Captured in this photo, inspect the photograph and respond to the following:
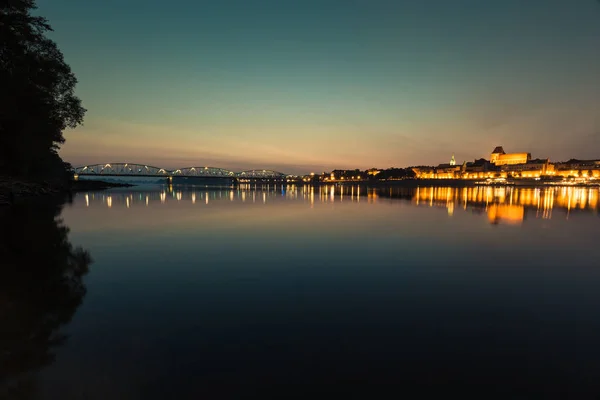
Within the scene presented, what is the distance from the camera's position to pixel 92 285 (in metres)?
8.73

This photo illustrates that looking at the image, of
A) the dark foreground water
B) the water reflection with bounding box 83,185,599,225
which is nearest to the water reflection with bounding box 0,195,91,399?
the dark foreground water

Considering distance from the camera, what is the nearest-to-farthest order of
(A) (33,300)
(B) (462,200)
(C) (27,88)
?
(A) (33,300) < (C) (27,88) < (B) (462,200)

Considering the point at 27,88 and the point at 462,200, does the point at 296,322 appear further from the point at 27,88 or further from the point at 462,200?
the point at 462,200

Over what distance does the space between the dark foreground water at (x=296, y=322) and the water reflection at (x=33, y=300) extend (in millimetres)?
33

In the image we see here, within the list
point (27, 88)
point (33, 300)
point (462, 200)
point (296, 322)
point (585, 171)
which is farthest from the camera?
point (585, 171)

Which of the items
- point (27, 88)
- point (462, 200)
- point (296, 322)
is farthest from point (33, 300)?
point (462, 200)

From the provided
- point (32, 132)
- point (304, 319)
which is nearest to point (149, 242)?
point (304, 319)

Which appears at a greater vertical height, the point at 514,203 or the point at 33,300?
the point at 33,300

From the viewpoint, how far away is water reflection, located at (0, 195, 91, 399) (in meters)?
4.80

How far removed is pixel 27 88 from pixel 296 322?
98.3 ft

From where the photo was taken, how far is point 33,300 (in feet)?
24.0

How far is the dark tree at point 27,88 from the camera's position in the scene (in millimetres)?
22281

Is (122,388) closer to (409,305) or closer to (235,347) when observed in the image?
(235,347)

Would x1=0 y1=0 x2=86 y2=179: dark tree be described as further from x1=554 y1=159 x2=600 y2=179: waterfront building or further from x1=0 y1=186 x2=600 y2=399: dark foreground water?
x1=554 y1=159 x2=600 y2=179: waterfront building
